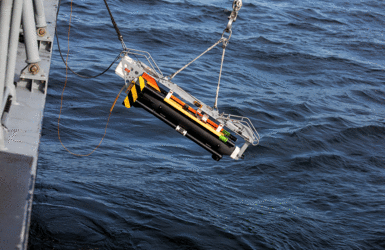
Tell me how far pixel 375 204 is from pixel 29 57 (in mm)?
9026

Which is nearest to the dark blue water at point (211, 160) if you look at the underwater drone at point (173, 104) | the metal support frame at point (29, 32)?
the underwater drone at point (173, 104)

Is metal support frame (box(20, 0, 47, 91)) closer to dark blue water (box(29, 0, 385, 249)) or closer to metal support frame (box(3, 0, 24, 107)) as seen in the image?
metal support frame (box(3, 0, 24, 107))

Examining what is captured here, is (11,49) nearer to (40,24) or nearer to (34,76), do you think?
(34,76)

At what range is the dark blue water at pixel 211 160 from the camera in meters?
8.30

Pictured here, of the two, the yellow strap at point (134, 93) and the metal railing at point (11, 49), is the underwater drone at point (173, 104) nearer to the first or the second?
the yellow strap at point (134, 93)

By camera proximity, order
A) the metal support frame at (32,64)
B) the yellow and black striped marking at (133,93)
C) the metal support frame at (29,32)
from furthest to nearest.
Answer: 1. the yellow and black striped marking at (133,93)
2. the metal support frame at (32,64)
3. the metal support frame at (29,32)

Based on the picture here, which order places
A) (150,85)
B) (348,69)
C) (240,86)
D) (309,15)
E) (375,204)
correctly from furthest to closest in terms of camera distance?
(309,15) → (348,69) → (240,86) → (375,204) → (150,85)

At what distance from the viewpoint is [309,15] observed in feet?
103

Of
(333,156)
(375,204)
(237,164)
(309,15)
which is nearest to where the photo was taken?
(375,204)

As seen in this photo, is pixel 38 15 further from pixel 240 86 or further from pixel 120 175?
pixel 240 86

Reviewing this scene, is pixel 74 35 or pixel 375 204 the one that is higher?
pixel 74 35

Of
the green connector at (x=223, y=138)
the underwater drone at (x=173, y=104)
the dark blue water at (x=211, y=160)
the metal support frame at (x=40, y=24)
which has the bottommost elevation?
the dark blue water at (x=211, y=160)

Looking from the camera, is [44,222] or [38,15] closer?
[44,222]

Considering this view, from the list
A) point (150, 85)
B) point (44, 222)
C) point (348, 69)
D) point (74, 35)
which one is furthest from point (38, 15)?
point (348, 69)
